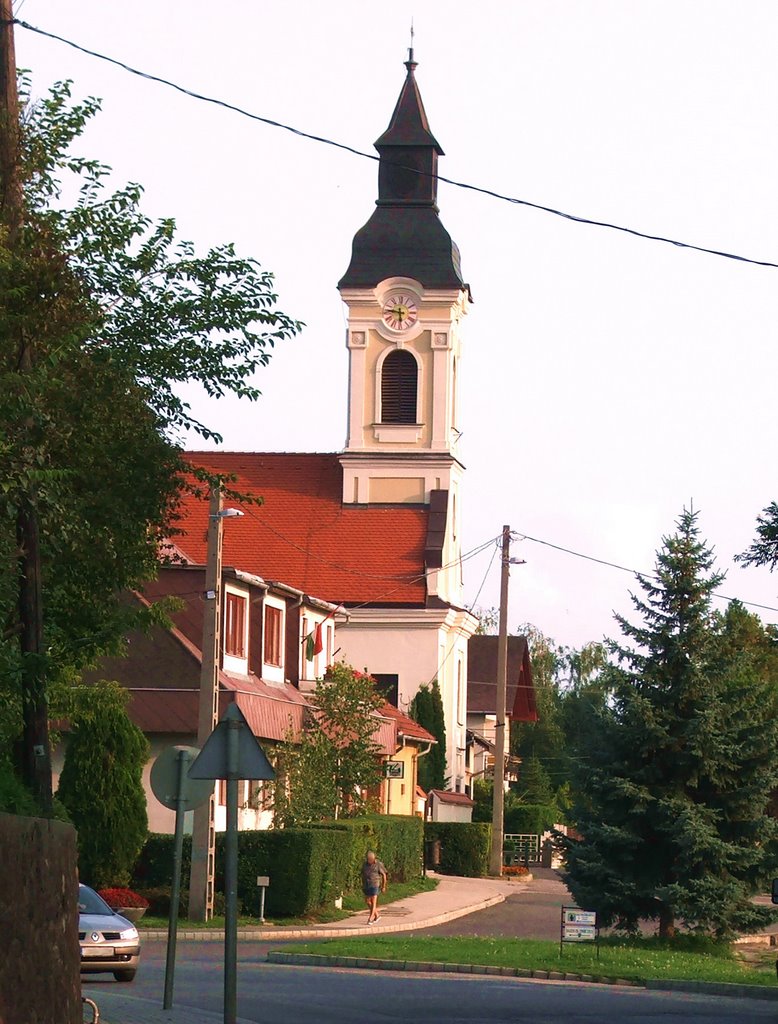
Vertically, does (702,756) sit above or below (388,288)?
below

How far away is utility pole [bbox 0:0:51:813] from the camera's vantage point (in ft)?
52.0

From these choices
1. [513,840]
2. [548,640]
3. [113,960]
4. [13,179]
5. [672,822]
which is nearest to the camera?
[13,179]

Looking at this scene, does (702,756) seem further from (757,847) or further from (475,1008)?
(475,1008)

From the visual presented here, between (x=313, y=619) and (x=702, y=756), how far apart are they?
1875cm

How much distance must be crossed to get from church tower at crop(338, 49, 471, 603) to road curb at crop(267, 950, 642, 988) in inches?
1756

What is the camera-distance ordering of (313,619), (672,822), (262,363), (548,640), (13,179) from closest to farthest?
(13,179) < (262,363) < (672,822) < (313,619) < (548,640)

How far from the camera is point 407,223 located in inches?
2785

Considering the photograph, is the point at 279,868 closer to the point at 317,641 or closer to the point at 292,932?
the point at 292,932

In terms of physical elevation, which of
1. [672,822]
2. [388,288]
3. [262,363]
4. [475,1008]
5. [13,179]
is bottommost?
[475,1008]

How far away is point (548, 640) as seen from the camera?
110812mm

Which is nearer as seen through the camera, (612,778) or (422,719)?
(612,778)

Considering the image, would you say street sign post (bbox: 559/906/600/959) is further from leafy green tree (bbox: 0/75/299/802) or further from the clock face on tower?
the clock face on tower

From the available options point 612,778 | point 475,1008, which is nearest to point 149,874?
point 612,778

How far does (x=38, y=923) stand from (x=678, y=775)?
18147mm
